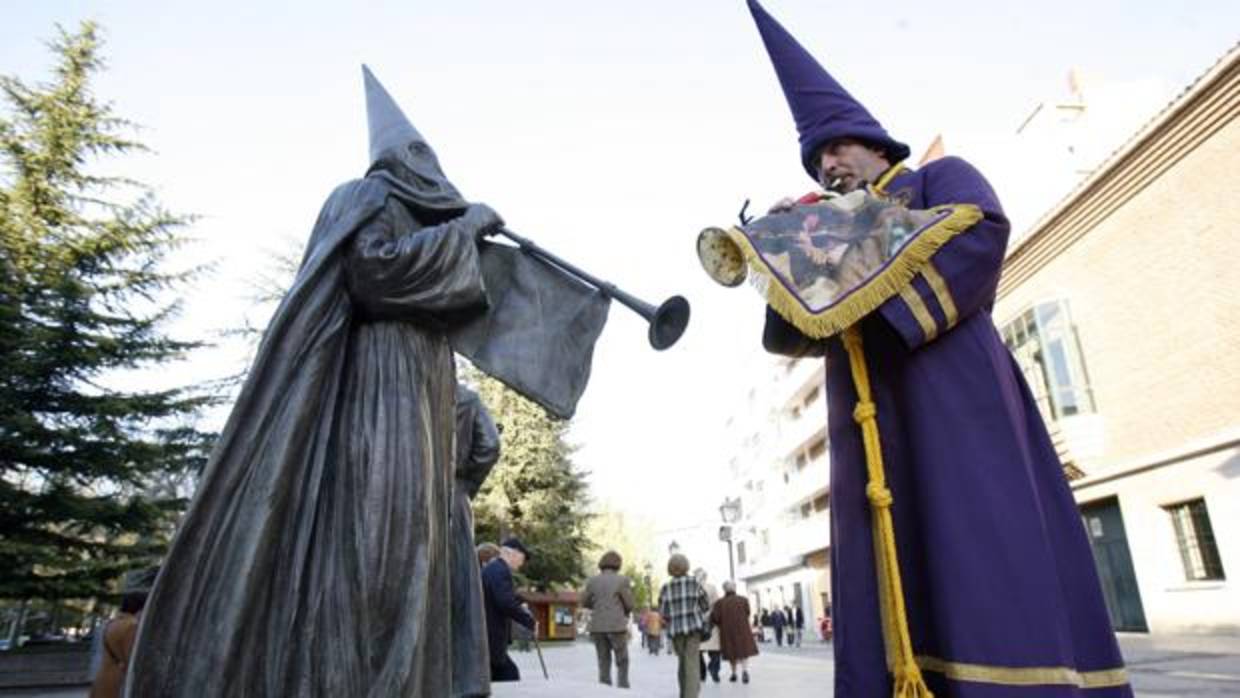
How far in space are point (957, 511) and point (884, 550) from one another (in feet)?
0.74

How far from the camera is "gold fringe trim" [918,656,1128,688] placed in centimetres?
181

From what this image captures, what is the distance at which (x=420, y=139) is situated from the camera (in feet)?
12.1

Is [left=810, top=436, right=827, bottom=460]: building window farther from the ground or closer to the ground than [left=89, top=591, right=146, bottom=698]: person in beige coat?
farther from the ground

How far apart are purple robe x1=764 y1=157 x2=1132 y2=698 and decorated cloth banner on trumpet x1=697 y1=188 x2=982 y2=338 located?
0.20ft

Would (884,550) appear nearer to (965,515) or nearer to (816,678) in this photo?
(965,515)

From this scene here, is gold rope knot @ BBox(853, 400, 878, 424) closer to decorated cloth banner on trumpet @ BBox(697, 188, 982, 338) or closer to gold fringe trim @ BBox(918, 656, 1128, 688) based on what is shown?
decorated cloth banner on trumpet @ BBox(697, 188, 982, 338)

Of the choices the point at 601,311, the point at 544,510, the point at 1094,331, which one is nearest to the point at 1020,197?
the point at 1094,331

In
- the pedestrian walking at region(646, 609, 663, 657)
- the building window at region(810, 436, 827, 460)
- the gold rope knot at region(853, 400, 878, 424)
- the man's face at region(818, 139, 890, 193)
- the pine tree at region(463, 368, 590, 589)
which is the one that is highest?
the building window at region(810, 436, 827, 460)

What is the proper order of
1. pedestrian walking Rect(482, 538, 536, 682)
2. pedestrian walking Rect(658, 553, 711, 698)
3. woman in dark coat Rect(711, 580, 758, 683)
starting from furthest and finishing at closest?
woman in dark coat Rect(711, 580, 758, 683) → pedestrian walking Rect(658, 553, 711, 698) → pedestrian walking Rect(482, 538, 536, 682)

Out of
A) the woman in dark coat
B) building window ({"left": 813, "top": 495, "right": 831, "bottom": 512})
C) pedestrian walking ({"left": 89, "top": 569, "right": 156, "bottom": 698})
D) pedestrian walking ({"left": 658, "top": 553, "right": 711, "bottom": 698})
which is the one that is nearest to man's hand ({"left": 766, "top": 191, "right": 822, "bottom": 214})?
pedestrian walking ({"left": 89, "top": 569, "right": 156, "bottom": 698})

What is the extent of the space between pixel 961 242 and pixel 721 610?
38.3 feet

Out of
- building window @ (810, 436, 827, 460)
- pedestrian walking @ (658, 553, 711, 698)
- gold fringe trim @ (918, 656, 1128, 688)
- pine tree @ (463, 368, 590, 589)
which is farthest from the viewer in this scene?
building window @ (810, 436, 827, 460)

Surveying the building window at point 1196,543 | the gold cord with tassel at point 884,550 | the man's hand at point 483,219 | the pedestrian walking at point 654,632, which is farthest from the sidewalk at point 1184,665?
the pedestrian walking at point 654,632

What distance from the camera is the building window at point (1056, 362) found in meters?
20.3
